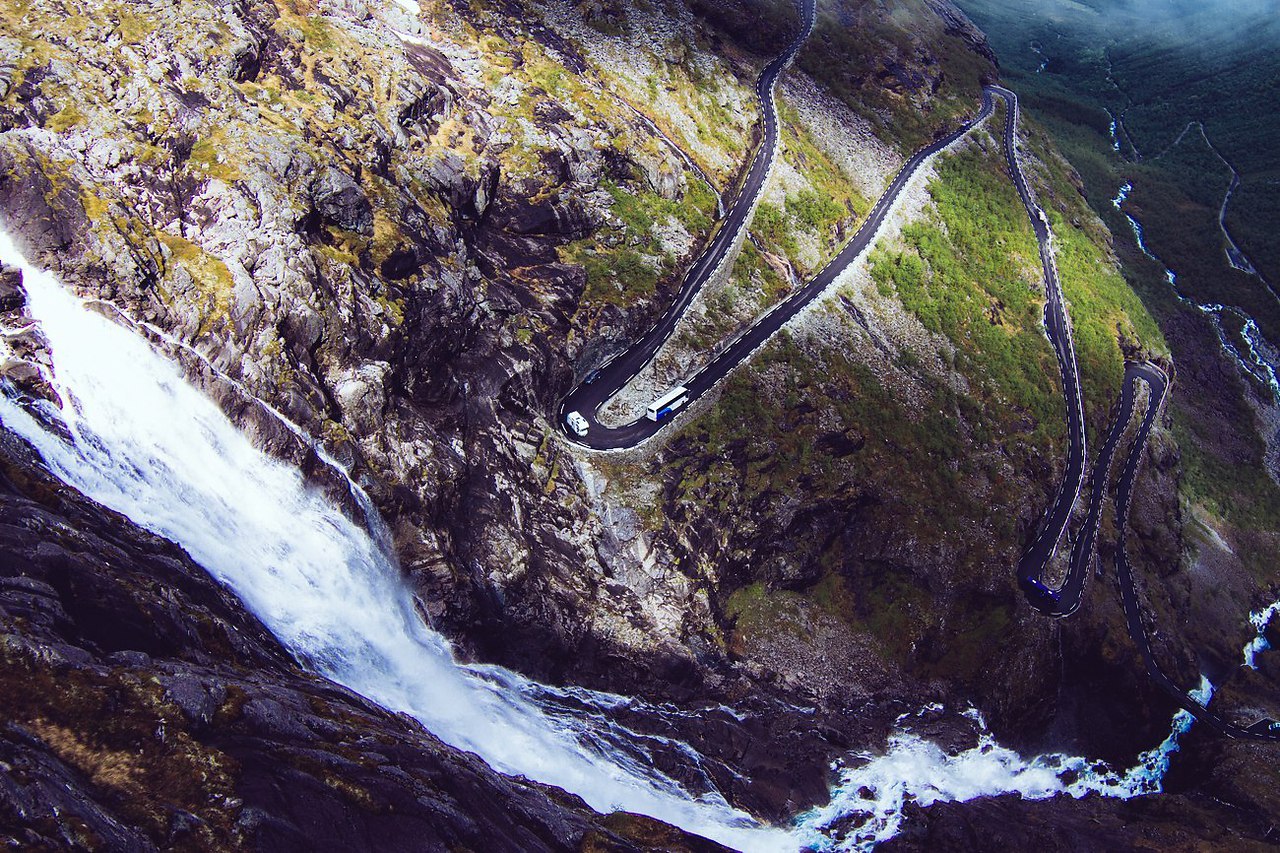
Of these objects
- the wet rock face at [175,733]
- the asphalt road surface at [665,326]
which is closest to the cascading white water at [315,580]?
the wet rock face at [175,733]

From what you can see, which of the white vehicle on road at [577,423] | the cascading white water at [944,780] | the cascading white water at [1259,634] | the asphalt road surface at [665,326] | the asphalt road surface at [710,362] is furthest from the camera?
the cascading white water at [1259,634]

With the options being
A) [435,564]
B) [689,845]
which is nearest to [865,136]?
[435,564]

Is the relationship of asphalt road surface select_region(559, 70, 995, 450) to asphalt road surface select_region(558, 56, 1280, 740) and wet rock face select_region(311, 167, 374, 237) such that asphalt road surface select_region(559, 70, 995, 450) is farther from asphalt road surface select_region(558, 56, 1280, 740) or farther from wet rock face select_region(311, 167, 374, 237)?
wet rock face select_region(311, 167, 374, 237)

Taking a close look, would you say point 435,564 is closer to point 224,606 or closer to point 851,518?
point 224,606

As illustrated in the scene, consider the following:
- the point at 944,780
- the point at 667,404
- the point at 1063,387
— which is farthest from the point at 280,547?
the point at 1063,387

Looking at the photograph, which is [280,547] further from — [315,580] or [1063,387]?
[1063,387]

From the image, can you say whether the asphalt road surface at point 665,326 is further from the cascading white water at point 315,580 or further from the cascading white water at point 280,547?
the cascading white water at point 280,547
